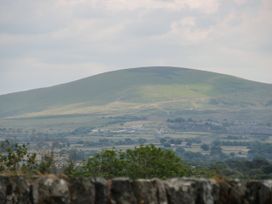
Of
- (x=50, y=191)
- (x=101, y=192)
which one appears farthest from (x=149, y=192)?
(x=50, y=191)

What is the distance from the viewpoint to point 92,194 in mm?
19141

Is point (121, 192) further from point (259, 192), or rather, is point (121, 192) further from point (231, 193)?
point (259, 192)

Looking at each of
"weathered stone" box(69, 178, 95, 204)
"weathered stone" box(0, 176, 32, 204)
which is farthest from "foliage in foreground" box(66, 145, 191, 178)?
"weathered stone" box(0, 176, 32, 204)

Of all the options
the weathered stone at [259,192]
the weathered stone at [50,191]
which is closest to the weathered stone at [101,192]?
the weathered stone at [50,191]

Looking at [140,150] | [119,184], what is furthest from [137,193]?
[140,150]

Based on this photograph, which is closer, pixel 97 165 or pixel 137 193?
pixel 137 193

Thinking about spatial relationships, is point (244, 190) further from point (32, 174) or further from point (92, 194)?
point (32, 174)

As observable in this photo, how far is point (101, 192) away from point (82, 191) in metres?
0.44

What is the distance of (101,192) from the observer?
19234 mm

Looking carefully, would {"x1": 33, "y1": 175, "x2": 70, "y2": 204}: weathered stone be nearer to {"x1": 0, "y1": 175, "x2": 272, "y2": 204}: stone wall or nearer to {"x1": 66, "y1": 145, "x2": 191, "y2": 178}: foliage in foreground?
{"x1": 0, "y1": 175, "x2": 272, "y2": 204}: stone wall

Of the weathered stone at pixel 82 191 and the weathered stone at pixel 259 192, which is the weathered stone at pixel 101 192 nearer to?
the weathered stone at pixel 82 191

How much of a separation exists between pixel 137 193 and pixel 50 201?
6.44ft

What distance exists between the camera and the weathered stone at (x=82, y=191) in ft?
62.4

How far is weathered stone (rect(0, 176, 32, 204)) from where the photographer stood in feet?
60.9
